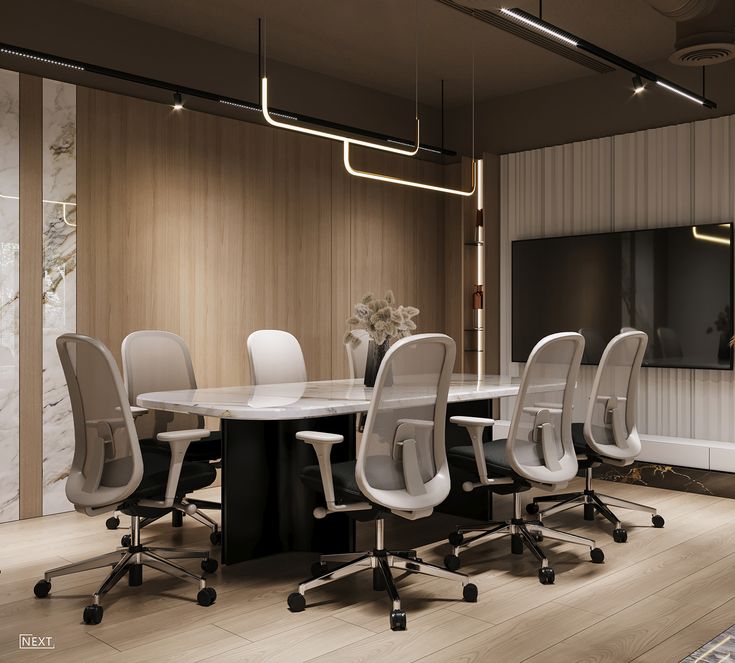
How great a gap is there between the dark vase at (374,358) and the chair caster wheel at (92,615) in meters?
1.86

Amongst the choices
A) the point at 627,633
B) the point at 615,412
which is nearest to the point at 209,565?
the point at 627,633

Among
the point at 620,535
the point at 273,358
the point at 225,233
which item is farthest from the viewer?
the point at 225,233

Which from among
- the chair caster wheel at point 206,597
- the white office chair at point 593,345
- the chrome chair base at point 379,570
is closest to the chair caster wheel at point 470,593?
the chrome chair base at point 379,570

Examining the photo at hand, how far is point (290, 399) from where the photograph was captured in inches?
144

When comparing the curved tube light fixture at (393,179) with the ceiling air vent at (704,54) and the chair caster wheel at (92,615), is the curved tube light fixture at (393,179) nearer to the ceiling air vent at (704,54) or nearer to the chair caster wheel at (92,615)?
the ceiling air vent at (704,54)

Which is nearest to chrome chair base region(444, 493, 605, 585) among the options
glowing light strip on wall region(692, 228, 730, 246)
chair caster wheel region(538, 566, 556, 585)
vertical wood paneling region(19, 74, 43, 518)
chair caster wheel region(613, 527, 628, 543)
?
chair caster wheel region(538, 566, 556, 585)

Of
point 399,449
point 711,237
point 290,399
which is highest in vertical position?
point 711,237

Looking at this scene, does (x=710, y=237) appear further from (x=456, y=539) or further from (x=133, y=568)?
(x=133, y=568)

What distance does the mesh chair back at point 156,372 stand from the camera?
169 inches

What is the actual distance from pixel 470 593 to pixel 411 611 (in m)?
0.28

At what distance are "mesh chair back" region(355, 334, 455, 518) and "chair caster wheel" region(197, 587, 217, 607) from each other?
822mm

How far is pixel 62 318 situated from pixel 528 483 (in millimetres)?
3059

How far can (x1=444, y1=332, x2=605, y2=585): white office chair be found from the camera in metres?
3.61

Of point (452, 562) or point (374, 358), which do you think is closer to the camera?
point (452, 562)
